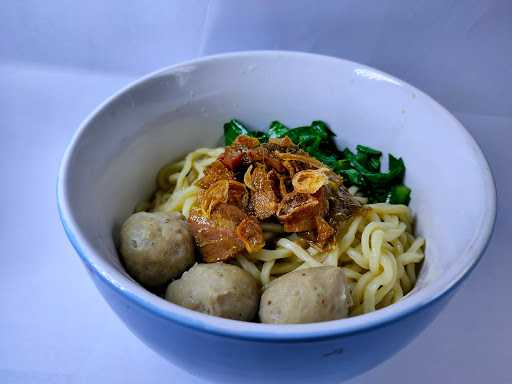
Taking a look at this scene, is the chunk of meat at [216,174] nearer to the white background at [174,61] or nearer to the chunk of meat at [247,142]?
the chunk of meat at [247,142]

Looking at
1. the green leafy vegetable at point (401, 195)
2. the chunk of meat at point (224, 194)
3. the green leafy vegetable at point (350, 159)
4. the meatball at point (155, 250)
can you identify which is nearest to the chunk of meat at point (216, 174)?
the chunk of meat at point (224, 194)

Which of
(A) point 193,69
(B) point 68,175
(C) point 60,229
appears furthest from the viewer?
(C) point 60,229

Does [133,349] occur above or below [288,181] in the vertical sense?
below

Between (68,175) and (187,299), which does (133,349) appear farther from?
(68,175)

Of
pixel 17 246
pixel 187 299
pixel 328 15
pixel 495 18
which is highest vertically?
pixel 495 18

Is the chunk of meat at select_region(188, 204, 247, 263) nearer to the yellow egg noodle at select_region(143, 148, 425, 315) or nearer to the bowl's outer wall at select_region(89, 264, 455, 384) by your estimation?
the yellow egg noodle at select_region(143, 148, 425, 315)

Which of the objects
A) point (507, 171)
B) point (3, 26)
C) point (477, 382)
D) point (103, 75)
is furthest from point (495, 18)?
point (3, 26)

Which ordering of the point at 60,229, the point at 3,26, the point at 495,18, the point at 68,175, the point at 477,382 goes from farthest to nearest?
the point at 3,26 → the point at 495,18 → the point at 60,229 → the point at 477,382 → the point at 68,175
